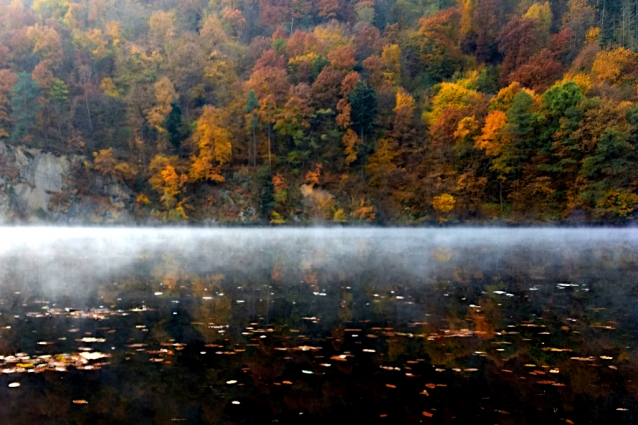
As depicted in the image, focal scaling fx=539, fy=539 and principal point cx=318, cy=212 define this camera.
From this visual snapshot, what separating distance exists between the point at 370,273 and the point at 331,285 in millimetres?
3465


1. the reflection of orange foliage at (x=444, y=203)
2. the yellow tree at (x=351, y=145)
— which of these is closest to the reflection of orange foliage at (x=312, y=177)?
the yellow tree at (x=351, y=145)

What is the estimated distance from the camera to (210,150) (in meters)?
63.2

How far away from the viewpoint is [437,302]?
14.5m

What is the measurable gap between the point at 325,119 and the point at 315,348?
5774 centimetres

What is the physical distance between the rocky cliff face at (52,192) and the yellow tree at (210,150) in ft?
27.7

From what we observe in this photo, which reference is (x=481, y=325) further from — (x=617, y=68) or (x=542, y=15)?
(x=542, y=15)

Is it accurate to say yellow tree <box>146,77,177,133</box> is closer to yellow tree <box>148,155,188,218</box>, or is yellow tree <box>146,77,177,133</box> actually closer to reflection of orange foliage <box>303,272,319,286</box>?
yellow tree <box>148,155,188,218</box>

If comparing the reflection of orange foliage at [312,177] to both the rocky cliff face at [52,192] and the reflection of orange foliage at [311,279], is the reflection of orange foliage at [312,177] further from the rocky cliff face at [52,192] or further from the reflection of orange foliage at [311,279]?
the reflection of orange foliage at [311,279]

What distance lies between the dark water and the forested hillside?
39910 millimetres

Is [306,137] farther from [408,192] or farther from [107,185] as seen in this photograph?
[107,185]

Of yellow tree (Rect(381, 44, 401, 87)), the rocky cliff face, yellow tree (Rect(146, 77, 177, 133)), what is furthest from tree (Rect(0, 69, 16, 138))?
yellow tree (Rect(381, 44, 401, 87))

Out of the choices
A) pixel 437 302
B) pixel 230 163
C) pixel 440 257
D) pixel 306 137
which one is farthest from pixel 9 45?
pixel 437 302

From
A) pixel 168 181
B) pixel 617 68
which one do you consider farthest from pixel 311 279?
pixel 617 68

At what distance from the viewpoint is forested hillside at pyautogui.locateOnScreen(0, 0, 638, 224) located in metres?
56.5
